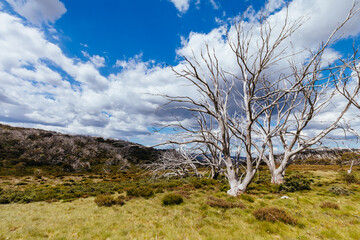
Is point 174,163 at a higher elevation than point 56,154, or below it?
higher

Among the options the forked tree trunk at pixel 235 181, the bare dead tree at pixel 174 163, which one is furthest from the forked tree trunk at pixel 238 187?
the bare dead tree at pixel 174 163

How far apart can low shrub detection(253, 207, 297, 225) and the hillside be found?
104 ft

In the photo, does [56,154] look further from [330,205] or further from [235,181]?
[330,205]

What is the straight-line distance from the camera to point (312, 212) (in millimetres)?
6707

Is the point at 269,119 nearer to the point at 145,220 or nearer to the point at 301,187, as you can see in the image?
the point at 301,187

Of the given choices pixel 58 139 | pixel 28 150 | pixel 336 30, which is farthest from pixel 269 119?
pixel 58 139

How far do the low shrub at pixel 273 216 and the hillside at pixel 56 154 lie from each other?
104 ft

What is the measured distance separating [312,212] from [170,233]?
6.23m

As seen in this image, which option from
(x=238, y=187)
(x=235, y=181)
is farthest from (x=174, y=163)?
(x=238, y=187)

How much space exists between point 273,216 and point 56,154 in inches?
2388

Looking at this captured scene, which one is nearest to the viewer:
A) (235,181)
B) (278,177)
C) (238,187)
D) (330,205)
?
(330,205)

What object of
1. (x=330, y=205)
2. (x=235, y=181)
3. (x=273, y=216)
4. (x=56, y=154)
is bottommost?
(x=56, y=154)

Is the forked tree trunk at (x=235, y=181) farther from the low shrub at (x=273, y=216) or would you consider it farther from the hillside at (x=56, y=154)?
the hillside at (x=56, y=154)

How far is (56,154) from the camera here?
48750 mm
